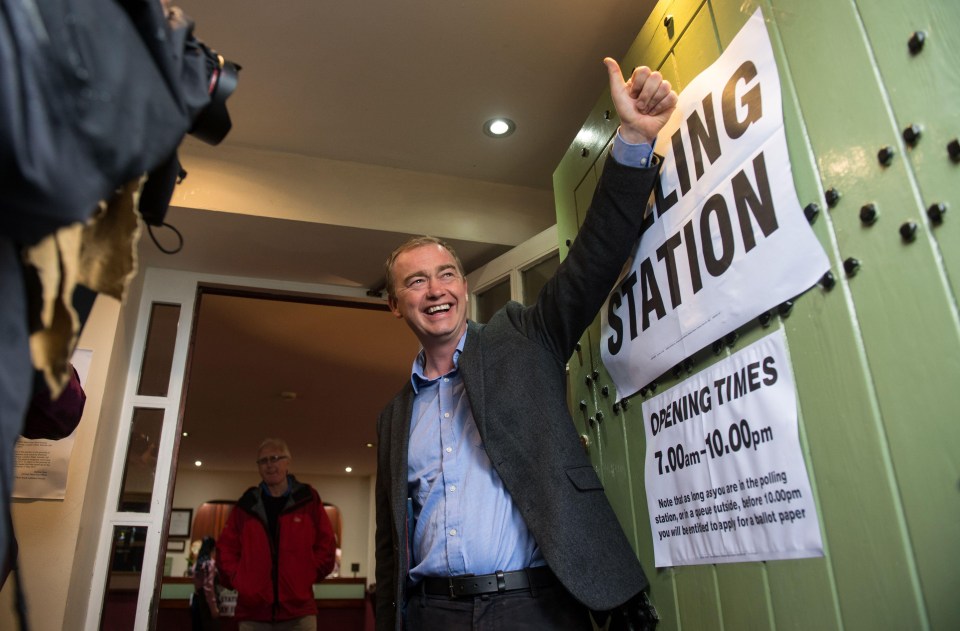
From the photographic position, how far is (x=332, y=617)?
18.6ft

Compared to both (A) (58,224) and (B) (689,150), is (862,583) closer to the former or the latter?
(B) (689,150)

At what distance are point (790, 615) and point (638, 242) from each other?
752mm

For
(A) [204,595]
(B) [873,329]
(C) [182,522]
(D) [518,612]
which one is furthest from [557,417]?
(C) [182,522]

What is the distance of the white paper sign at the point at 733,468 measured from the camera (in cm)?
94

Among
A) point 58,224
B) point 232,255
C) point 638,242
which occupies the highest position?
point 232,255

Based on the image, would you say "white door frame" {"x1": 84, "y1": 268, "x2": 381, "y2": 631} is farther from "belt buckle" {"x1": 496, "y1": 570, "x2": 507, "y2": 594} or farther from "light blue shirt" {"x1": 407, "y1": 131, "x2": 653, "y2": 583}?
"belt buckle" {"x1": 496, "y1": 570, "x2": 507, "y2": 594}

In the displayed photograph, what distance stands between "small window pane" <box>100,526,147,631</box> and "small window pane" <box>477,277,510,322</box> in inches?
63.0

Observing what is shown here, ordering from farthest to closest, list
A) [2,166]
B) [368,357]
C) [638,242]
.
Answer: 1. [368,357]
2. [638,242]
3. [2,166]

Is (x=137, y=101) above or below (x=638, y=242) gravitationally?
below

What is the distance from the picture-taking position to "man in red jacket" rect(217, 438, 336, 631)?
124 inches

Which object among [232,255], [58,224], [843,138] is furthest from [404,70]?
[58,224]

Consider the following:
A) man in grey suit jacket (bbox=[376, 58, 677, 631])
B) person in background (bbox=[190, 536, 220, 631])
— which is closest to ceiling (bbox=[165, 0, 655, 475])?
man in grey suit jacket (bbox=[376, 58, 677, 631])

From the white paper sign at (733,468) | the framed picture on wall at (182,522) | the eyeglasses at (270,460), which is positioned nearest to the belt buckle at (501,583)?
the white paper sign at (733,468)

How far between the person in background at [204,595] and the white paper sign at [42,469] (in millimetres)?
1778
